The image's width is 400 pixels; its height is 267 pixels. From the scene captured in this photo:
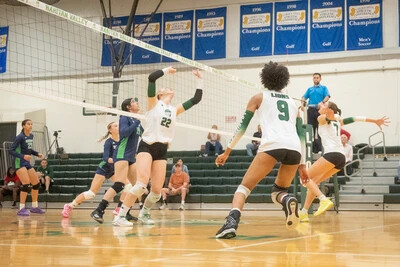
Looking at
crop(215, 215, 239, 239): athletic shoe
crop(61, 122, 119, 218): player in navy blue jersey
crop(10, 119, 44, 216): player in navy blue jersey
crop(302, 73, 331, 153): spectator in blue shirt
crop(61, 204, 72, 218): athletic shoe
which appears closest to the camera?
crop(215, 215, 239, 239): athletic shoe

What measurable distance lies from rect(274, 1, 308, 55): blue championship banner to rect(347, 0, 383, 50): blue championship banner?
1598 mm

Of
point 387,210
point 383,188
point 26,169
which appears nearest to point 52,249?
point 26,169

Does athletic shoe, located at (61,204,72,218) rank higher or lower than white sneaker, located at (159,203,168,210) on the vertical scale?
higher

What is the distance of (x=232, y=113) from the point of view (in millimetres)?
22234

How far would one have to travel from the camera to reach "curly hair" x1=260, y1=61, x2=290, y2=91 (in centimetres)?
670

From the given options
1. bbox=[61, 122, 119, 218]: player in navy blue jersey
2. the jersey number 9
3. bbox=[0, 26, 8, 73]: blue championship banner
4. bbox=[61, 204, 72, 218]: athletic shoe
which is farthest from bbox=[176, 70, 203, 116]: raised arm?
bbox=[0, 26, 8, 73]: blue championship banner

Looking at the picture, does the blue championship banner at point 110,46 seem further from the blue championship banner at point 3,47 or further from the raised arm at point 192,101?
the raised arm at point 192,101

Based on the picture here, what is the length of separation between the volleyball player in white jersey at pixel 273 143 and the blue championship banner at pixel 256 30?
668 inches

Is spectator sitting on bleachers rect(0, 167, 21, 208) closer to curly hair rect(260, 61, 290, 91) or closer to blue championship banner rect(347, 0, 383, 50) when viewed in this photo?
blue championship banner rect(347, 0, 383, 50)

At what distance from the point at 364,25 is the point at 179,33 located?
6.96 m

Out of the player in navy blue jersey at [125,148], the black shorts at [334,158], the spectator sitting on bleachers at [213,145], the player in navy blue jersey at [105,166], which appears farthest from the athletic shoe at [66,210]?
the spectator sitting on bleachers at [213,145]

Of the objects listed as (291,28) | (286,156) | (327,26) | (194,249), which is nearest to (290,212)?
(286,156)

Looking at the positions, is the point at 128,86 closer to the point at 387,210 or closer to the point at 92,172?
the point at 92,172

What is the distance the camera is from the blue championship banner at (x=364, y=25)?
22.0 meters
